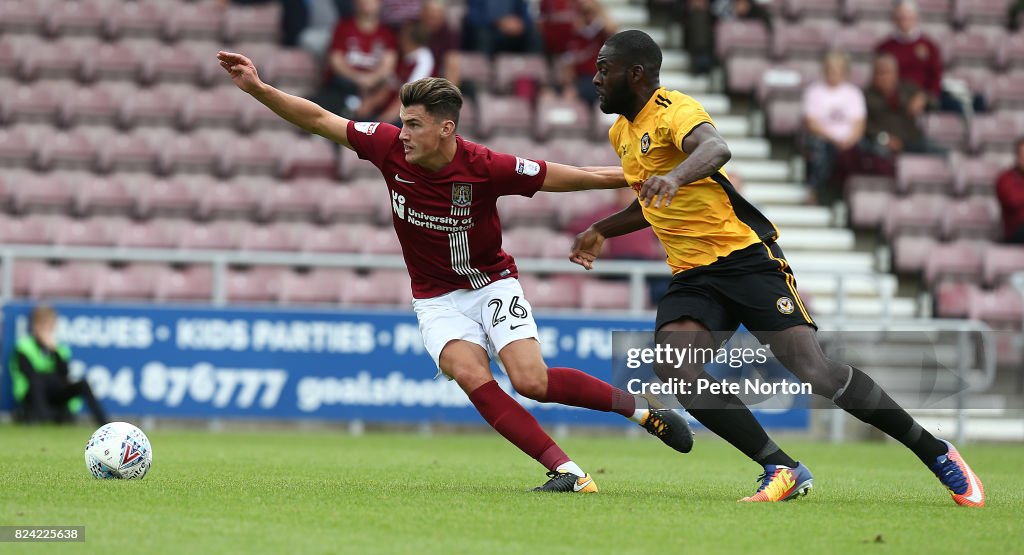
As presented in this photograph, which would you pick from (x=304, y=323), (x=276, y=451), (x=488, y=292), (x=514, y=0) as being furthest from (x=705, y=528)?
(x=514, y=0)

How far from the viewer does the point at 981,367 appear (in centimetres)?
1334

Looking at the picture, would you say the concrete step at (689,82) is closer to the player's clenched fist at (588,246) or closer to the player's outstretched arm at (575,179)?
the player's outstretched arm at (575,179)

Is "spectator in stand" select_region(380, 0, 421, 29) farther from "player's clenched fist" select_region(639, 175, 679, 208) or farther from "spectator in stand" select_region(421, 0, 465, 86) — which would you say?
"player's clenched fist" select_region(639, 175, 679, 208)

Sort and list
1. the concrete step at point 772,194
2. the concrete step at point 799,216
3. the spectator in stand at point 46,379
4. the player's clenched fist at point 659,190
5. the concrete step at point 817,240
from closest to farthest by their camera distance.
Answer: the player's clenched fist at point 659,190, the spectator in stand at point 46,379, the concrete step at point 817,240, the concrete step at point 799,216, the concrete step at point 772,194

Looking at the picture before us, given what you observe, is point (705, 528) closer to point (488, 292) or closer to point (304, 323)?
point (488, 292)

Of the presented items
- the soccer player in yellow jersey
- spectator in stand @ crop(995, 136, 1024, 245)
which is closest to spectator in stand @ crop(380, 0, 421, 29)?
spectator in stand @ crop(995, 136, 1024, 245)

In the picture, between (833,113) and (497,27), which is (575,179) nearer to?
(833,113)

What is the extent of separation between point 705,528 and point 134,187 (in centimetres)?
1083

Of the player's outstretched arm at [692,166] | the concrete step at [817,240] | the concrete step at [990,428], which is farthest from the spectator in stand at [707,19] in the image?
the player's outstretched arm at [692,166]

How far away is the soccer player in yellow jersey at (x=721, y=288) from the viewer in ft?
21.4

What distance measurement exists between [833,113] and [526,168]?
379 inches

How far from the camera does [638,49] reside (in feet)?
21.9

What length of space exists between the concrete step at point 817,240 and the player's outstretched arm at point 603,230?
934cm

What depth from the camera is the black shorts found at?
6578 millimetres
